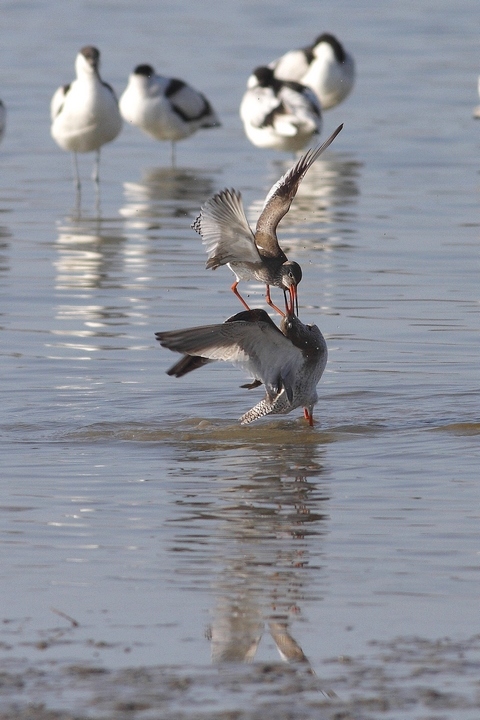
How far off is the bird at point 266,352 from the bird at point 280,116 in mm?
10203

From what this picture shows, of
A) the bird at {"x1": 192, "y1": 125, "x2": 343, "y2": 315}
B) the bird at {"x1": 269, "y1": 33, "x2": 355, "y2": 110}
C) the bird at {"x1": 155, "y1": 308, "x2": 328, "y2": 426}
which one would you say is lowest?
the bird at {"x1": 155, "y1": 308, "x2": 328, "y2": 426}

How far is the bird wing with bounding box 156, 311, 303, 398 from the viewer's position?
278 inches

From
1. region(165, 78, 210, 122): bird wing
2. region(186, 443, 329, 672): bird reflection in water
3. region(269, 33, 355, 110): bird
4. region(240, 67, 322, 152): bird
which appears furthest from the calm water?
region(269, 33, 355, 110): bird

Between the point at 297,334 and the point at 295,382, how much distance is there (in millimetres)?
297

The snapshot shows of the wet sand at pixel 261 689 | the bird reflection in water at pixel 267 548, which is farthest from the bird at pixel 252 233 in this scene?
the wet sand at pixel 261 689

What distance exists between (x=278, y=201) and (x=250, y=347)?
62.9 inches

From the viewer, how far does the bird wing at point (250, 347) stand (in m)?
7.06

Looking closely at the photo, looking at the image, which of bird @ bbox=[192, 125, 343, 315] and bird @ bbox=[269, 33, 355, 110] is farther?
bird @ bbox=[269, 33, 355, 110]

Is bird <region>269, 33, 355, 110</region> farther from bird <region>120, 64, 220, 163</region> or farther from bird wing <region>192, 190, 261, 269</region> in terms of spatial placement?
bird wing <region>192, 190, 261, 269</region>

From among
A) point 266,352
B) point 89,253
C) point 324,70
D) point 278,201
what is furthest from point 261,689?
point 324,70

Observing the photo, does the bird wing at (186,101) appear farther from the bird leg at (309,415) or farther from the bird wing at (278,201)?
the bird leg at (309,415)

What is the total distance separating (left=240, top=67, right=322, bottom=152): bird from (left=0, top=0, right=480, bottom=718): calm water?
12.9 inches

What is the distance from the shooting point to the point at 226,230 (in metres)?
7.97

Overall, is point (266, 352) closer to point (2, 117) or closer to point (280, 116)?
point (280, 116)
